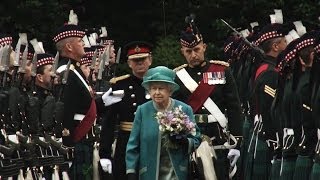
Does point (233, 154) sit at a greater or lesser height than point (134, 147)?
lesser

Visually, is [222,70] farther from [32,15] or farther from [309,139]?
[32,15]

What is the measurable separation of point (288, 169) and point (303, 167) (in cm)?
60

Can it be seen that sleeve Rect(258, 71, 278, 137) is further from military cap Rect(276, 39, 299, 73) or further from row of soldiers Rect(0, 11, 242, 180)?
military cap Rect(276, 39, 299, 73)

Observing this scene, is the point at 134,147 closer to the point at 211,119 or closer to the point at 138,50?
the point at 138,50

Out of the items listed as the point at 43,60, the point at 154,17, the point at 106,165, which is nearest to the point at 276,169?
the point at 106,165

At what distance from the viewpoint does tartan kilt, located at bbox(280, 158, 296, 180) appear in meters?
15.2

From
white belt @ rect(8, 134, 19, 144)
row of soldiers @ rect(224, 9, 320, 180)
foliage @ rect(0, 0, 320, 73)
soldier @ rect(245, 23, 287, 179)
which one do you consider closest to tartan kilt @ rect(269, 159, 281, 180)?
row of soldiers @ rect(224, 9, 320, 180)

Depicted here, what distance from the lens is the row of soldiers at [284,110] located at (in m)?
14.6

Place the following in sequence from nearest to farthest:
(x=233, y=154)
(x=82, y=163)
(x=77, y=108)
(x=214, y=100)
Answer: (x=233, y=154)
(x=214, y=100)
(x=77, y=108)
(x=82, y=163)

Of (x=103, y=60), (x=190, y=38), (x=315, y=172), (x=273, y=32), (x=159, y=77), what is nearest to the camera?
(x=315, y=172)

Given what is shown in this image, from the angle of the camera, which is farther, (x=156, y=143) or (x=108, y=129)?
(x=108, y=129)

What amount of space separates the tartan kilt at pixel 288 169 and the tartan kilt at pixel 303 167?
374mm

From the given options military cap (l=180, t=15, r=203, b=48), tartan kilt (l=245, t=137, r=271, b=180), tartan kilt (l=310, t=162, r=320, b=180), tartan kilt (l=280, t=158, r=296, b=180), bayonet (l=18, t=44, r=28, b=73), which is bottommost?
tartan kilt (l=245, t=137, r=271, b=180)

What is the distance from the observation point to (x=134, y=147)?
47.3 feet
